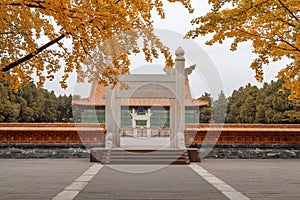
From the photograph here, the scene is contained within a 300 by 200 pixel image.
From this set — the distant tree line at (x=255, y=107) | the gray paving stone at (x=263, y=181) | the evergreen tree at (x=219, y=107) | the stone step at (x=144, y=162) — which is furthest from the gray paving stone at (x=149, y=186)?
the evergreen tree at (x=219, y=107)

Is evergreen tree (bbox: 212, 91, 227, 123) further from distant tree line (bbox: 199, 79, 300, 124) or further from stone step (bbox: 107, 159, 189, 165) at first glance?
stone step (bbox: 107, 159, 189, 165)

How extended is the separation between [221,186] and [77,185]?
2896 mm

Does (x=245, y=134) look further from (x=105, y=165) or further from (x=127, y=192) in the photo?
(x=127, y=192)

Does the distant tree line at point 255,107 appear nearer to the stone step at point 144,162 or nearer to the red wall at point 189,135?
the red wall at point 189,135

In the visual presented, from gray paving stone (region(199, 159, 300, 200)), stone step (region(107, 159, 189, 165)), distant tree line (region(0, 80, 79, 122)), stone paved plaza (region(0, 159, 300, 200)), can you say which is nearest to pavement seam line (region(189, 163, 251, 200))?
stone paved plaza (region(0, 159, 300, 200))

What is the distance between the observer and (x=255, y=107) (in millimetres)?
30766

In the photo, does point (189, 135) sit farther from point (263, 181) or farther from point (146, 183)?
point (146, 183)

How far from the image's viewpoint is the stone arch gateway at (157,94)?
619 inches

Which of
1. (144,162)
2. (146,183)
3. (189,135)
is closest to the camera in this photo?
(146,183)

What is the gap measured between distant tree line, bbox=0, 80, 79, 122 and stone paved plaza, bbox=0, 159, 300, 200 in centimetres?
1483

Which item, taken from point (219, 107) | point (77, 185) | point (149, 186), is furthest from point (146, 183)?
point (219, 107)

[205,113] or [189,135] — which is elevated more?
[205,113]

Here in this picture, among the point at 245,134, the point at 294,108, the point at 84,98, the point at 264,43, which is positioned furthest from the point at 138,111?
the point at 264,43

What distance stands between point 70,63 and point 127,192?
105 inches
